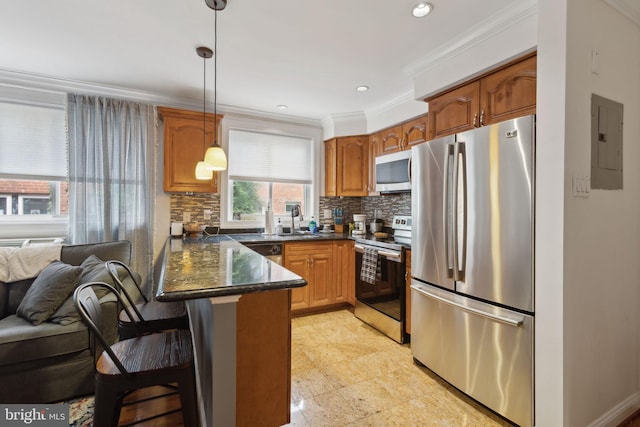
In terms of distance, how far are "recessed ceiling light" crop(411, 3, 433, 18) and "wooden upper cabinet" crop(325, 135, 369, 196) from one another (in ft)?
6.84

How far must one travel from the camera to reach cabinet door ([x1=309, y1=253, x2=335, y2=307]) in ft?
11.7

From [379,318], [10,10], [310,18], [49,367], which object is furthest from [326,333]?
[10,10]

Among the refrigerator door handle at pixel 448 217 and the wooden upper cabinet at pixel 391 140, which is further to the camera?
the wooden upper cabinet at pixel 391 140

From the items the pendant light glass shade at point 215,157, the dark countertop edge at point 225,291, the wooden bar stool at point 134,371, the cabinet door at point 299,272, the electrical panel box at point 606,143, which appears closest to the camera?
the dark countertop edge at point 225,291

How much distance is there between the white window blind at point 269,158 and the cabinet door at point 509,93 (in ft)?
8.34

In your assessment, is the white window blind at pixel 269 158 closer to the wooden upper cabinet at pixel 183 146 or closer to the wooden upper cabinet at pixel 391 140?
the wooden upper cabinet at pixel 183 146

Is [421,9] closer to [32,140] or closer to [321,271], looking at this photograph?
[321,271]

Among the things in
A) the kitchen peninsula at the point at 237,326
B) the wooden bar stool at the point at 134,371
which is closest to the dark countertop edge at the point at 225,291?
the kitchen peninsula at the point at 237,326

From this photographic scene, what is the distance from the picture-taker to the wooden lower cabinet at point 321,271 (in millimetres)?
3461

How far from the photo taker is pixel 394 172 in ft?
10.9

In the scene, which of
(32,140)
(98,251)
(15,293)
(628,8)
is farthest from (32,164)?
(628,8)

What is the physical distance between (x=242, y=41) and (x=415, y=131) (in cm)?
187

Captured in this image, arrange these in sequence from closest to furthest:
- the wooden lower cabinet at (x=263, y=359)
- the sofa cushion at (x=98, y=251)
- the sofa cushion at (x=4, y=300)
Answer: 1. the wooden lower cabinet at (x=263, y=359)
2. the sofa cushion at (x=4, y=300)
3. the sofa cushion at (x=98, y=251)

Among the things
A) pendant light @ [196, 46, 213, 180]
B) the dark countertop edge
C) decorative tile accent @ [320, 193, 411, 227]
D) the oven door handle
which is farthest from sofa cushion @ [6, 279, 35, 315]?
decorative tile accent @ [320, 193, 411, 227]
